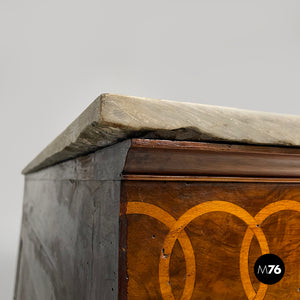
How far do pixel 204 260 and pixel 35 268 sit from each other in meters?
0.74

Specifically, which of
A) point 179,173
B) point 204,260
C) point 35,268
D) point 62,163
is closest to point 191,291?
point 204,260

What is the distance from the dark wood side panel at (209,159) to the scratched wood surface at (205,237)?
0.06 feet

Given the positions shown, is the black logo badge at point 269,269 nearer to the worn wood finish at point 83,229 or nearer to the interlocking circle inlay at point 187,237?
the interlocking circle inlay at point 187,237

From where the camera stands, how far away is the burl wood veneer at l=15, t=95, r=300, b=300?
366 mm

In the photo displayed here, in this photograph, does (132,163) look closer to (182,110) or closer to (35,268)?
(182,110)

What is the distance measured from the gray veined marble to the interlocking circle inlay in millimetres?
86

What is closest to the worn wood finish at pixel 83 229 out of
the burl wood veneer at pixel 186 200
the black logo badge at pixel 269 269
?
the burl wood veneer at pixel 186 200

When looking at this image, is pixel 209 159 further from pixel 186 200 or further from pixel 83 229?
pixel 83 229

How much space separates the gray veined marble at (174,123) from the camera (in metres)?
0.34

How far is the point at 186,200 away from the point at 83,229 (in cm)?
19

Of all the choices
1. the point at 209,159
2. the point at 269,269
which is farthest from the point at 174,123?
the point at 269,269

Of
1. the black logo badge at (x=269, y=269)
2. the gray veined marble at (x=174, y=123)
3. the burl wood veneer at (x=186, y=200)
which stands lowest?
the black logo badge at (x=269, y=269)

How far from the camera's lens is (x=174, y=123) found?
358 mm

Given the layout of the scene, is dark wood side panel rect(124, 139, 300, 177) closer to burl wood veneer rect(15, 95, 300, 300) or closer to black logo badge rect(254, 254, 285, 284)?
burl wood veneer rect(15, 95, 300, 300)
